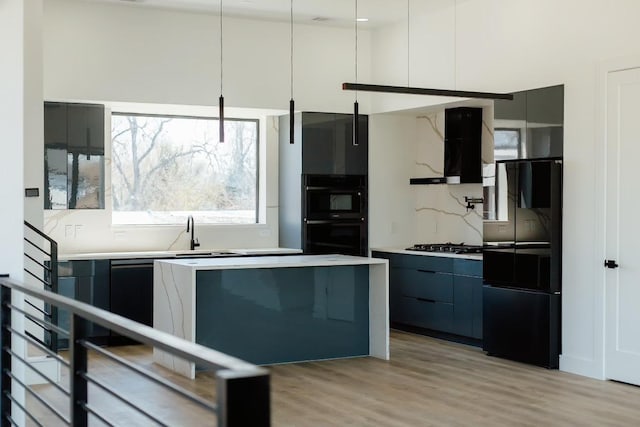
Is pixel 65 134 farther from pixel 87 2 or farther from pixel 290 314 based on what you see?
pixel 290 314

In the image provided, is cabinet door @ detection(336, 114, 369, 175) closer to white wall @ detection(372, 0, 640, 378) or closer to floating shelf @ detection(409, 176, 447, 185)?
floating shelf @ detection(409, 176, 447, 185)

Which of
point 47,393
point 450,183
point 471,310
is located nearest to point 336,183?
point 450,183

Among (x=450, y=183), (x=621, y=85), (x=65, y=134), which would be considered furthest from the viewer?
(x=450, y=183)

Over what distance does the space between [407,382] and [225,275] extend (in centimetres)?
164

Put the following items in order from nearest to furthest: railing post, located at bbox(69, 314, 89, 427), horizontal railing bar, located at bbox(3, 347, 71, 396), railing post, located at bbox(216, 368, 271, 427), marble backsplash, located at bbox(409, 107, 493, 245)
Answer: railing post, located at bbox(216, 368, 271, 427)
railing post, located at bbox(69, 314, 89, 427)
horizontal railing bar, located at bbox(3, 347, 71, 396)
marble backsplash, located at bbox(409, 107, 493, 245)

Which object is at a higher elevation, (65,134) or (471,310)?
(65,134)

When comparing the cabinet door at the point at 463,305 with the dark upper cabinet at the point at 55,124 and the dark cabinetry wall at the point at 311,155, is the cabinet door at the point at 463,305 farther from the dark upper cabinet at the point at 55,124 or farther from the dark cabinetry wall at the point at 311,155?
the dark upper cabinet at the point at 55,124

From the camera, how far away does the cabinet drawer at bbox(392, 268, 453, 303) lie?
795 centimetres

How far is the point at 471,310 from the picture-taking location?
7.68m

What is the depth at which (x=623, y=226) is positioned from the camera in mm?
6199

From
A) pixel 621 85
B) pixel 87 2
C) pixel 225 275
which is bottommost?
pixel 225 275

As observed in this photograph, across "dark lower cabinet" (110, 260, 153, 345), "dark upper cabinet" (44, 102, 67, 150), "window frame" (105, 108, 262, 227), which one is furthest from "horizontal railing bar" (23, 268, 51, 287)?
"window frame" (105, 108, 262, 227)

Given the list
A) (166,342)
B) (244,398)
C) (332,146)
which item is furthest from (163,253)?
(244,398)

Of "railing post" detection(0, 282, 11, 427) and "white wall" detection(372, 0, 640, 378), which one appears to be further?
"white wall" detection(372, 0, 640, 378)
